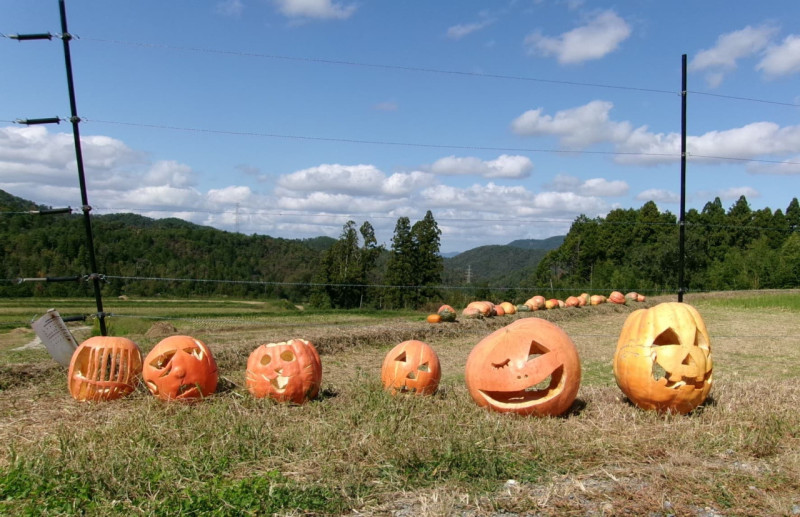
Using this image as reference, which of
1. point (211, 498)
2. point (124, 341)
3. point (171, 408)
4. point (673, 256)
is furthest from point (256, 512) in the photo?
point (673, 256)

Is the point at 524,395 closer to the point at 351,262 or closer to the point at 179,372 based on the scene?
the point at 179,372

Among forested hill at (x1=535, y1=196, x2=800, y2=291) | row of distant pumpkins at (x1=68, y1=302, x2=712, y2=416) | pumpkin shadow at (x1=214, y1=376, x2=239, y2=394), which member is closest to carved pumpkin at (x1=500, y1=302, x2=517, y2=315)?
row of distant pumpkins at (x1=68, y1=302, x2=712, y2=416)

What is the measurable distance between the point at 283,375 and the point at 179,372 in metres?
1.17

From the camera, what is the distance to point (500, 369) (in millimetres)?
6301

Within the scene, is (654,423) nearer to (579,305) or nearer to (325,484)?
(325,484)

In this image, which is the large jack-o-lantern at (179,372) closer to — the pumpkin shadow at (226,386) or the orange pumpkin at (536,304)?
the pumpkin shadow at (226,386)

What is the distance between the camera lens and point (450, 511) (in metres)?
3.80

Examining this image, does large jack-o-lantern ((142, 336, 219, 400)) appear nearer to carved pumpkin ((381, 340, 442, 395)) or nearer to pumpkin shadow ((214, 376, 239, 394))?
pumpkin shadow ((214, 376, 239, 394))

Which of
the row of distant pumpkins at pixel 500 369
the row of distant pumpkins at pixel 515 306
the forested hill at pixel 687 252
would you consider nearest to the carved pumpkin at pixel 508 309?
the row of distant pumpkins at pixel 515 306

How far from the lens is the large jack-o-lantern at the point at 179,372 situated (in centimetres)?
671

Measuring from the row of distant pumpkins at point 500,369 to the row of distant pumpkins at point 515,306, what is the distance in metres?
11.1

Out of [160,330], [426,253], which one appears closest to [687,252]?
[426,253]

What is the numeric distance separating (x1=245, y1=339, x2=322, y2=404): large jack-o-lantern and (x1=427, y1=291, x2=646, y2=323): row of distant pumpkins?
437 inches

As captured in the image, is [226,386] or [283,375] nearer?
[283,375]
